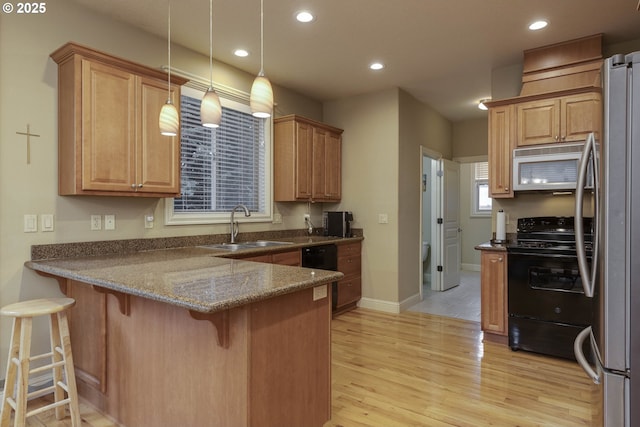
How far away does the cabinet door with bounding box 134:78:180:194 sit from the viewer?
277 cm

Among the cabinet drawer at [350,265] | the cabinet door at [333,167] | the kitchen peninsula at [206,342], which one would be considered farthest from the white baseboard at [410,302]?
the kitchen peninsula at [206,342]

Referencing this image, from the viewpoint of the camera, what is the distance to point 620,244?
123 centimetres

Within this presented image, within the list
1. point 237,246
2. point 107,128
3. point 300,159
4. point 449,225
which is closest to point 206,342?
point 107,128

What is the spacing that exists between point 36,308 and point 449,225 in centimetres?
538

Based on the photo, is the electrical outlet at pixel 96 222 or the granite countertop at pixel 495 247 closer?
the electrical outlet at pixel 96 222

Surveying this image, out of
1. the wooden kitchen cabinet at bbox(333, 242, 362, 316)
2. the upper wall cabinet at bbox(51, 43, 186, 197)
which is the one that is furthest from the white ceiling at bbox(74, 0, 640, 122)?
the wooden kitchen cabinet at bbox(333, 242, 362, 316)

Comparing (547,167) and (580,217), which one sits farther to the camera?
(547,167)

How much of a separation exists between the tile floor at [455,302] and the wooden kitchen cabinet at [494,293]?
82 centimetres

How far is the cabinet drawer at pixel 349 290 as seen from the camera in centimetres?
438

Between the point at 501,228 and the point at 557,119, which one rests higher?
the point at 557,119

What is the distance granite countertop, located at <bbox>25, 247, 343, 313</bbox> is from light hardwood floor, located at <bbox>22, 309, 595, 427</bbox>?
892 mm

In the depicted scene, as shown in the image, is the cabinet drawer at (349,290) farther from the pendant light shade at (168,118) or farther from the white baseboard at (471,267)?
the white baseboard at (471,267)

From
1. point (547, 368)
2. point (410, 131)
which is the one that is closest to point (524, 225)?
point (547, 368)

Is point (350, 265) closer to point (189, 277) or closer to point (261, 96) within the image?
point (189, 277)
